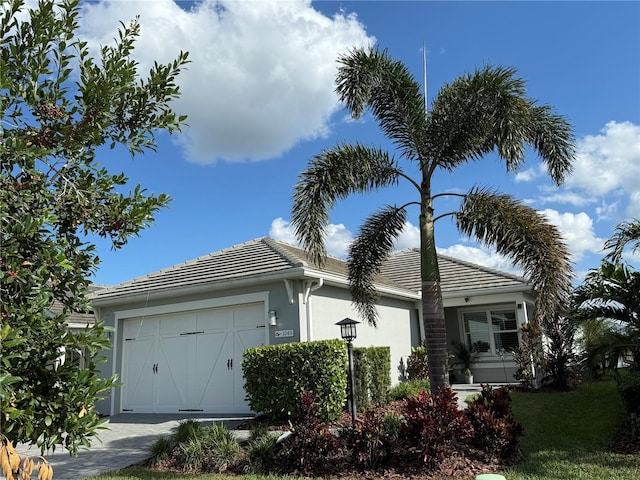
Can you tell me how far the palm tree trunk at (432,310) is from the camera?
9008 millimetres

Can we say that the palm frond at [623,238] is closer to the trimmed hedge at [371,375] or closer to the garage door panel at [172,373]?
the trimmed hedge at [371,375]

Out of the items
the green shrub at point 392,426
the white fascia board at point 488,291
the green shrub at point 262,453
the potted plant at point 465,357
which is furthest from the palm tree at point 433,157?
the potted plant at point 465,357

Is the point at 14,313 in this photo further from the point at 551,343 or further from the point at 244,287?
the point at 551,343

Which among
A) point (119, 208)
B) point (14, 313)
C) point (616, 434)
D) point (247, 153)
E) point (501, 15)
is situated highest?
point (501, 15)

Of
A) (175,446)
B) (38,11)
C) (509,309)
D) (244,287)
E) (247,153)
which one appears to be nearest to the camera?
(38,11)

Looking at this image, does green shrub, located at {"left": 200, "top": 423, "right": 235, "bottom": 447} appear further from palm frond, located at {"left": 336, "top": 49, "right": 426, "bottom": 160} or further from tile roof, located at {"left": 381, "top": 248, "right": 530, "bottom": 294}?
tile roof, located at {"left": 381, "top": 248, "right": 530, "bottom": 294}

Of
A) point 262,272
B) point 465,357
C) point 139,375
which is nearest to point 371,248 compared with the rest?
point 262,272

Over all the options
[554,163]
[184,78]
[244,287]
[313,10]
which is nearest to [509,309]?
[554,163]

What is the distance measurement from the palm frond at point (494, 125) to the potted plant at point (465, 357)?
9.64 m

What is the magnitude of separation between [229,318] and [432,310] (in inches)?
242

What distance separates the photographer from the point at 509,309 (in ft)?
58.9

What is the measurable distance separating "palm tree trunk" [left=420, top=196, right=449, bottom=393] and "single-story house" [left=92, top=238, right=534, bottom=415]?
3317 millimetres

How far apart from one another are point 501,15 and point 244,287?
8760 mm

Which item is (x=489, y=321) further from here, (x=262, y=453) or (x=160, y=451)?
(x=160, y=451)
